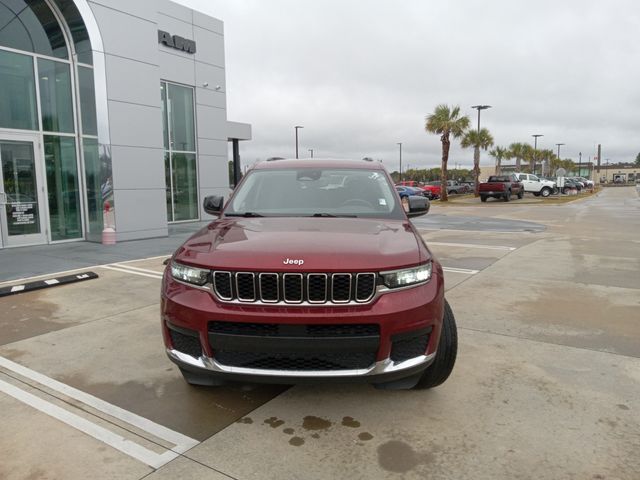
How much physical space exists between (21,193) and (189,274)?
9.67 metres

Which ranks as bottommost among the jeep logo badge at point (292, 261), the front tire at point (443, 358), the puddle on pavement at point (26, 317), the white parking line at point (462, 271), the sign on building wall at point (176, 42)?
the white parking line at point (462, 271)

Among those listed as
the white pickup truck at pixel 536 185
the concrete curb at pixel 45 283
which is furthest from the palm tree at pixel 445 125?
the concrete curb at pixel 45 283

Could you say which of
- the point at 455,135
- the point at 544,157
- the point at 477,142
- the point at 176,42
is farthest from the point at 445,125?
the point at 544,157

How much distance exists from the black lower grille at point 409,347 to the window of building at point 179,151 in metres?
14.3

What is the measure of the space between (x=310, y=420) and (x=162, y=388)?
3.91ft

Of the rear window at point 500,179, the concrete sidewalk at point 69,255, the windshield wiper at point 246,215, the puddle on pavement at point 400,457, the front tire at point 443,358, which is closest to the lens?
the puddle on pavement at point 400,457

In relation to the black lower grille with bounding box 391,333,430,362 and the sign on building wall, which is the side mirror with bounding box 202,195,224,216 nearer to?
the black lower grille with bounding box 391,333,430,362

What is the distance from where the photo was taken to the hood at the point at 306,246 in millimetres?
2686

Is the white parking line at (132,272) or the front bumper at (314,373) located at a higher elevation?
the front bumper at (314,373)

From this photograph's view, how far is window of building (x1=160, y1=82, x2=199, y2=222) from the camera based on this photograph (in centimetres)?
1567

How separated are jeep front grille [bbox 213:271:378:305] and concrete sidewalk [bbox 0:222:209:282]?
20.4 ft

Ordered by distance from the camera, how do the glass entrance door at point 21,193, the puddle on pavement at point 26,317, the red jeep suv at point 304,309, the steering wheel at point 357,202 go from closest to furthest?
the red jeep suv at point 304,309, the steering wheel at point 357,202, the puddle on pavement at point 26,317, the glass entrance door at point 21,193

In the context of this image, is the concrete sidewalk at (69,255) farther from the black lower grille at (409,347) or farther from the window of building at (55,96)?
the black lower grille at (409,347)

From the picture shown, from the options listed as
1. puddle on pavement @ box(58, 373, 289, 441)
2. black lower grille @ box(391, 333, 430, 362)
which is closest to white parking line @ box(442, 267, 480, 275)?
puddle on pavement @ box(58, 373, 289, 441)
